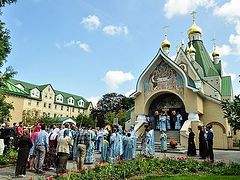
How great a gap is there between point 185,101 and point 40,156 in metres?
16.7

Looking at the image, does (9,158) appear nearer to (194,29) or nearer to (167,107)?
(167,107)

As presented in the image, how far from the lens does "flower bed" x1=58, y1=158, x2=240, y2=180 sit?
312 inches

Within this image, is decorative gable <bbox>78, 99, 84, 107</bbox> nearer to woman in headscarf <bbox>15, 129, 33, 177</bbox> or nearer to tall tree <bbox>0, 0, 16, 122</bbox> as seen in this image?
tall tree <bbox>0, 0, 16, 122</bbox>

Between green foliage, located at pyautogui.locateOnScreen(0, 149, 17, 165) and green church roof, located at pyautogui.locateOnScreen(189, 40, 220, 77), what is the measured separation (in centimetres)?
2682

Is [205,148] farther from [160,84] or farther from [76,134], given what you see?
[160,84]

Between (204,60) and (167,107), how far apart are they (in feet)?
39.4

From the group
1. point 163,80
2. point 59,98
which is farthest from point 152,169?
point 59,98

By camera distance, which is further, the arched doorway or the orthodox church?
the arched doorway

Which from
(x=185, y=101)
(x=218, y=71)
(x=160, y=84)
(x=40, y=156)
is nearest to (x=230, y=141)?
(x=185, y=101)

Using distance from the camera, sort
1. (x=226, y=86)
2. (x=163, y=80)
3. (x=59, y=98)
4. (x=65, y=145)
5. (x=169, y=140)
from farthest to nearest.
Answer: (x=59, y=98), (x=226, y=86), (x=163, y=80), (x=169, y=140), (x=65, y=145)

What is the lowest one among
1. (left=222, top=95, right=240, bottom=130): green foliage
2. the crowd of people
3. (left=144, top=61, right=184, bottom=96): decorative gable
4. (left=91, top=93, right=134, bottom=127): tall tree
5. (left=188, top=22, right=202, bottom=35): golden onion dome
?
the crowd of people

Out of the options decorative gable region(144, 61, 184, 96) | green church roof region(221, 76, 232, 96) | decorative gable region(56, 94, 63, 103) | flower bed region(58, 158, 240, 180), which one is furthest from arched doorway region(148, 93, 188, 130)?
decorative gable region(56, 94, 63, 103)

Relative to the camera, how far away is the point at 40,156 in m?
9.85

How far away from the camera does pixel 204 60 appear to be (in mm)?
34281
